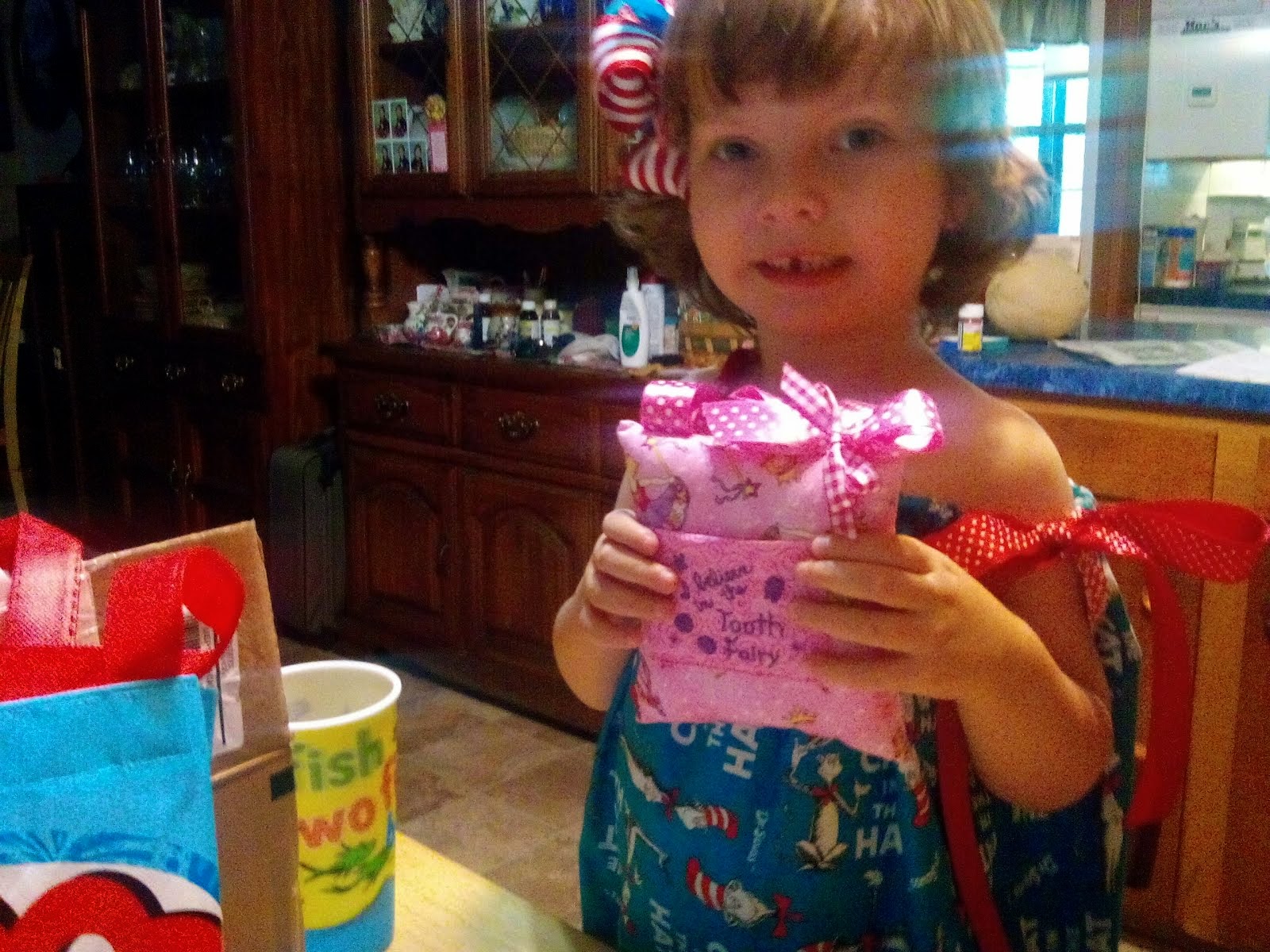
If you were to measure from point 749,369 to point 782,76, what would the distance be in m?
0.21

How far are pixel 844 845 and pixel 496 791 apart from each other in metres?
1.52

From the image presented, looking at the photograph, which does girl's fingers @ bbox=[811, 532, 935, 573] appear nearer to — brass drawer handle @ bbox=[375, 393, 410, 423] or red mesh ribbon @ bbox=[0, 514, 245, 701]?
red mesh ribbon @ bbox=[0, 514, 245, 701]

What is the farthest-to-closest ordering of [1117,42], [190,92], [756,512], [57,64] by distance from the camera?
[57,64] < [190,92] < [1117,42] < [756,512]

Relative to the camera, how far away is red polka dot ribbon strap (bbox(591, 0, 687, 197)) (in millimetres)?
716

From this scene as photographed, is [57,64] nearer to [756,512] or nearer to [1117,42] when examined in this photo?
[1117,42]

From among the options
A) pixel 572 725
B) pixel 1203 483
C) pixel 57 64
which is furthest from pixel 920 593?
pixel 57 64

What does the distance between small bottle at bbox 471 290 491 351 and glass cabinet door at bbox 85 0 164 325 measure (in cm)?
99

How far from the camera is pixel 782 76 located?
24.2 inches

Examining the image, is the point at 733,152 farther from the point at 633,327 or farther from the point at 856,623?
the point at 633,327

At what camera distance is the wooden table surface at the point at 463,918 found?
1.82ft

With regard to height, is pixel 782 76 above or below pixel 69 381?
above

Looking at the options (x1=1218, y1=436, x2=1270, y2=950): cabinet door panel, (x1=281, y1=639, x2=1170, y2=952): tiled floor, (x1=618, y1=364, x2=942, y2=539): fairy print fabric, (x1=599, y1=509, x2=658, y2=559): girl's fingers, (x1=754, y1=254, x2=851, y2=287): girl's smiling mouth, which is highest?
(x1=754, y1=254, x2=851, y2=287): girl's smiling mouth

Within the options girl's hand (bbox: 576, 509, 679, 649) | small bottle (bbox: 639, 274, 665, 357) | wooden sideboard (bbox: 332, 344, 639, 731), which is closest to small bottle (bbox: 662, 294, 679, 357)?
small bottle (bbox: 639, 274, 665, 357)

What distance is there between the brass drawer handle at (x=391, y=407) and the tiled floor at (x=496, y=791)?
0.59 meters
